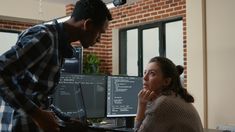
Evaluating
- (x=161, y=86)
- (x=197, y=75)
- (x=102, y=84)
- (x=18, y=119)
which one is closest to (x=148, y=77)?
(x=161, y=86)

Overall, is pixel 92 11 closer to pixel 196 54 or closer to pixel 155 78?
pixel 155 78

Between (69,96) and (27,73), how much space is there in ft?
5.51

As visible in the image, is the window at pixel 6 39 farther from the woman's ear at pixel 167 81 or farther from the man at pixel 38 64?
the man at pixel 38 64

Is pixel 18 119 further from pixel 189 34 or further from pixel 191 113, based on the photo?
pixel 189 34

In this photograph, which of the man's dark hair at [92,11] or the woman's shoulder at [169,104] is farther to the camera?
the woman's shoulder at [169,104]

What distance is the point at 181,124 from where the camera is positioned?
1979 mm

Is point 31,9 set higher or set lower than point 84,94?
higher

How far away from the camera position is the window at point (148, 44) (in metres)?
6.45

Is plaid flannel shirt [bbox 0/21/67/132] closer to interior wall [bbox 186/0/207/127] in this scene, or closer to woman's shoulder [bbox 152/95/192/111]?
woman's shoulder [bbox 152/95/192/111]

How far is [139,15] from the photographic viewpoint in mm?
6848

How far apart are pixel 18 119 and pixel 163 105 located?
927 millimetres

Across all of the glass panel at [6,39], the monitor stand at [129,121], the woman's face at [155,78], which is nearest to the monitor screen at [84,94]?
the monitor stand at [129,121]

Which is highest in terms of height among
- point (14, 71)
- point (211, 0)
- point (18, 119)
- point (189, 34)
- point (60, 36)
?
point (211, 0)

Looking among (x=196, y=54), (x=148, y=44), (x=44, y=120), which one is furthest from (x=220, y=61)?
(x=44, y=120)
